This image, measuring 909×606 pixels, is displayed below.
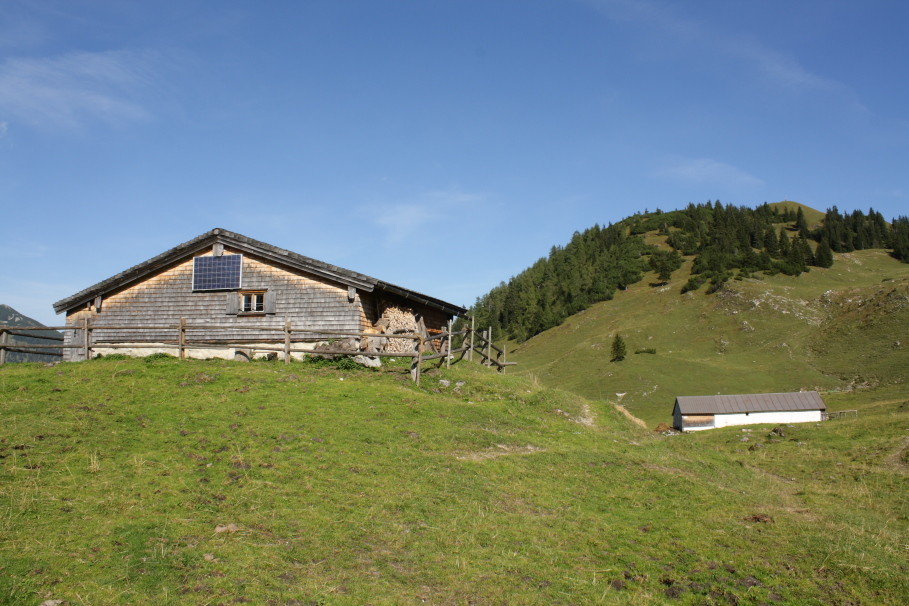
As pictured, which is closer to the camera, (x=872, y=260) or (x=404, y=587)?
(x=404, y=587)

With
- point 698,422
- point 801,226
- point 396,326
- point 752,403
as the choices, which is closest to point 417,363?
point 396,326

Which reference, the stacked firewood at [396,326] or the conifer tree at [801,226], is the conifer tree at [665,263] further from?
the stacked firewood at [396,326]

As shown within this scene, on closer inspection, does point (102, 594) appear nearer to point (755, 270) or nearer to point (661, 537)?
point (661, 537)

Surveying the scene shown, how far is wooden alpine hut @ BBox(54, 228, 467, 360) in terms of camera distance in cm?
2589

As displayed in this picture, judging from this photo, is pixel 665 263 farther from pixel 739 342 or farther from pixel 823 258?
pixel 739 342

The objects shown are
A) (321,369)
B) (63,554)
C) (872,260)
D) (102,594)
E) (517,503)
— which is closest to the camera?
(102,594)

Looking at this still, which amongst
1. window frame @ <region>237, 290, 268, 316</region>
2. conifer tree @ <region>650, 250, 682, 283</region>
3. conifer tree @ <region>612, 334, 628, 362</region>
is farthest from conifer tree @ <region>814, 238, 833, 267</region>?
window frame @ <region>237, 290, 268, 316</region>

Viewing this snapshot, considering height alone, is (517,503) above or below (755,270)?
below

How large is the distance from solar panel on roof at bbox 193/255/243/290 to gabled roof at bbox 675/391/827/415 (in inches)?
1947

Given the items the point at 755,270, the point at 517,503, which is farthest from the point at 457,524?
the point at 755,270

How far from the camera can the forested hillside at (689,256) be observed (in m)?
137

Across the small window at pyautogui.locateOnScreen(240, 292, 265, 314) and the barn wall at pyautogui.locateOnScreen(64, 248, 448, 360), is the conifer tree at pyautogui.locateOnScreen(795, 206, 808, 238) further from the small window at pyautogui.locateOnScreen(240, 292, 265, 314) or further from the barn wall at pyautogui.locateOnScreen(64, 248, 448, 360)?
the small window at pyautogui.locateOnScreen(240, 292, 265, 314)

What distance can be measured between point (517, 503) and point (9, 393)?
1331 cm

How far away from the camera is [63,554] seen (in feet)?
25.5
